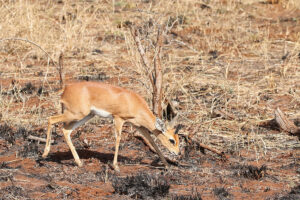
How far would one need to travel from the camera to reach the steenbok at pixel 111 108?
6637 millimetres

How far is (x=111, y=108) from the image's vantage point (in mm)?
6727

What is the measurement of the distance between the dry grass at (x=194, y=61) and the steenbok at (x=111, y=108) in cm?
111

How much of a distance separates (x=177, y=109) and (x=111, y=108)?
2424 mm

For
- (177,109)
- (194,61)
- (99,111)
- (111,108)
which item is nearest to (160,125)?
(111,108)

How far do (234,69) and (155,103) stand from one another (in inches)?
167

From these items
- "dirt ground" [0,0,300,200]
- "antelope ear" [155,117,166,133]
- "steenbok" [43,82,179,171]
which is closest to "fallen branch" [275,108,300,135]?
"dirt ground" [0,0,300,200]

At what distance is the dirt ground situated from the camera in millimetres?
6125

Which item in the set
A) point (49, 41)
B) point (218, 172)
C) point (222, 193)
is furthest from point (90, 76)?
point (222, 193)

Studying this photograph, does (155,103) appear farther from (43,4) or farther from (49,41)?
(43,4)

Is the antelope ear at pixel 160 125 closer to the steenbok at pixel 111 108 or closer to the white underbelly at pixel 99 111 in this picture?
the steenbok at pixel 111 108

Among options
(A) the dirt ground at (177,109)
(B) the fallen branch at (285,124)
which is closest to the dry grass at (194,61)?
(A) the dirt ground at (177,109)

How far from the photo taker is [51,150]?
735 cm

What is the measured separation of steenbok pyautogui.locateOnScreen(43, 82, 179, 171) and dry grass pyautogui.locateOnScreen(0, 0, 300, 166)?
1.11 m

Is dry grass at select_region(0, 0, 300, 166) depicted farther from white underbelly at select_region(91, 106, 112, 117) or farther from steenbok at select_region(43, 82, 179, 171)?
white underbelly at select_region(91, 106, 112, 117)
